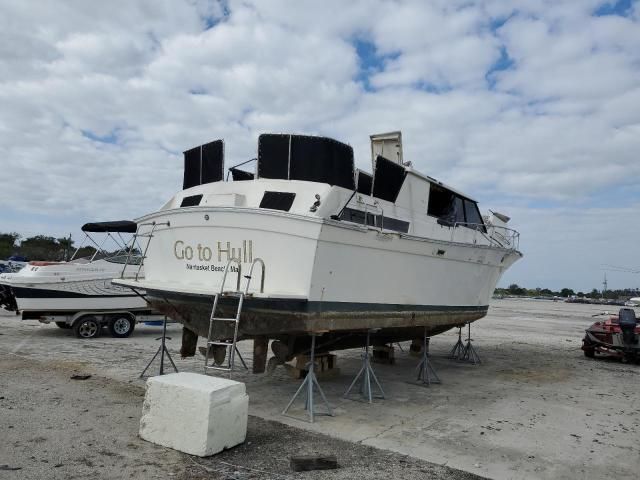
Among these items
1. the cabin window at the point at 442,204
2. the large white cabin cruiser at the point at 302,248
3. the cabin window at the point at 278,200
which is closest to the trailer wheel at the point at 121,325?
the large white cabin cruiser at the point at 302,248

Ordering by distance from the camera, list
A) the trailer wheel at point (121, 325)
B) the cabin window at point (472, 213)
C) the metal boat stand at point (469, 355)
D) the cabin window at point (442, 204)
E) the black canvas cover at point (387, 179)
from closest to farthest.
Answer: the black canvas cover at point (387, 179) → the cabin window at point (442, 204) → the cabin window at point (472, 213) → the metal boat stand at point (469, 355) → the trailer wheel at point (121, 325)

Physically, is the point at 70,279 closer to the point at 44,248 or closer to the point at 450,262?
the point at 450,262

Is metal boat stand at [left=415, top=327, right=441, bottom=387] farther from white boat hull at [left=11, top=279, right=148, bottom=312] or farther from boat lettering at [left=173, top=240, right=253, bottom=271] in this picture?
white boat hull at [left=11, top=279, right=148, bottom=312]

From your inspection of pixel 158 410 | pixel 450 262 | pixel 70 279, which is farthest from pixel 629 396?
pixel 70 279

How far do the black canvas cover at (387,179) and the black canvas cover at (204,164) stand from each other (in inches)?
90.7

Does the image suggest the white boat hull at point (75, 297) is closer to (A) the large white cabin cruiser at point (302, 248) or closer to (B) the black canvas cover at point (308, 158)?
(A) the large white cabin cruiser at point (302, 248)

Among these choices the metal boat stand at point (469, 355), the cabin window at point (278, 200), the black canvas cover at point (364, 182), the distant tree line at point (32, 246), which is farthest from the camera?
the distant tree line at point (32, 246)

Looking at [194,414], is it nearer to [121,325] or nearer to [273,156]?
[273,156]

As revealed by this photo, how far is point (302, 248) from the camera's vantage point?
603cm

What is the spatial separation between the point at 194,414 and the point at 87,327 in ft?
30.6

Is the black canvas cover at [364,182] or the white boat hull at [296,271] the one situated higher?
the black canvas cover at [364,182]

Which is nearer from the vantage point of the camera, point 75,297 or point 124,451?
point 124,451

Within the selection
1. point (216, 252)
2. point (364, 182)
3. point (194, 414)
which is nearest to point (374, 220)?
point (364, 182)

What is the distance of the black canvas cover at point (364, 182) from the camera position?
8039mm
